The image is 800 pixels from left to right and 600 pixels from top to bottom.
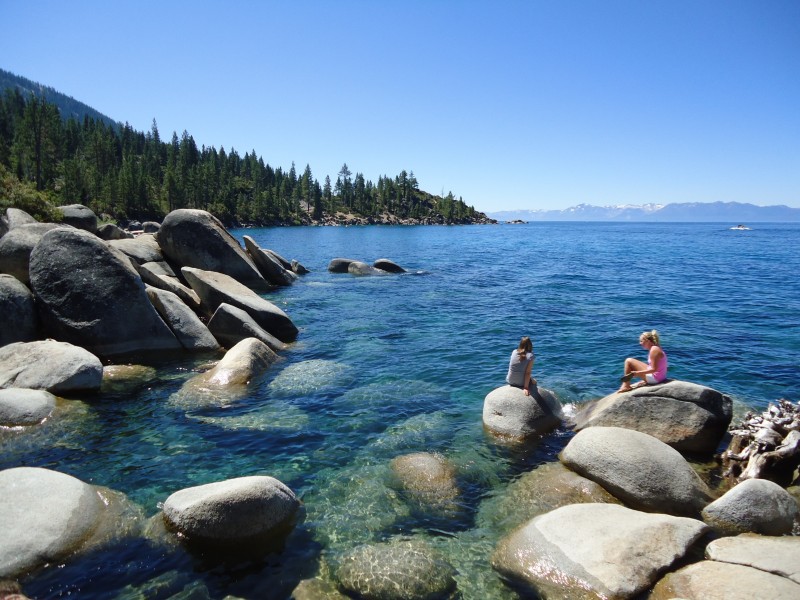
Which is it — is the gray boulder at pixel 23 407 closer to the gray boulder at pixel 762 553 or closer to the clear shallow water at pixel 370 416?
the clear shallow water at pixel 370 416

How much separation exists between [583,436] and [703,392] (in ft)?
11.8

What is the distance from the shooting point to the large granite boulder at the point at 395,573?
7.18m

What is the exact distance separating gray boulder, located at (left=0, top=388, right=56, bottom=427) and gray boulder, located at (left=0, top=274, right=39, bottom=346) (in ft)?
14.5

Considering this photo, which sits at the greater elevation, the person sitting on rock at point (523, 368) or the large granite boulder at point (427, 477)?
the person sitting on rock at point (523, 368)

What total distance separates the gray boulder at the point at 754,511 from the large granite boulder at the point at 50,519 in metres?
10.8

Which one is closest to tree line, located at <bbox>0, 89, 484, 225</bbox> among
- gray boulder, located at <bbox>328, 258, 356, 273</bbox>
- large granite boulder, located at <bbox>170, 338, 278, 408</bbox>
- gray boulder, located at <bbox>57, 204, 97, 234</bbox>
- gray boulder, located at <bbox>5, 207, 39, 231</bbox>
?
gray boulder, located at <bbox>57, 204, 97, 234</bbox>

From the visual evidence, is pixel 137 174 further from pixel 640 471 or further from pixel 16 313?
pixel 640 471

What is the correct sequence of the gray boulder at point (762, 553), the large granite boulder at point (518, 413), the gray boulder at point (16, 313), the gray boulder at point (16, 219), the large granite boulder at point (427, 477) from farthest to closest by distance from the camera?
the gray boulder at point (16, 219)
the gray boulder at point (16, 313)
the large granite boulder at point (518, 413)
the large granite boulder at point (427, 477)
the gray boulder at point (762, 553)

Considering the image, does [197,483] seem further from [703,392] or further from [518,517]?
[703,392]

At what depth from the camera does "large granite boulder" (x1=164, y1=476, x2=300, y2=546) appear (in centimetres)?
792

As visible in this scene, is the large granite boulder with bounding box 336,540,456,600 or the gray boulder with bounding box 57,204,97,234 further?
the gray boulder with bounding box 57,204,97,234

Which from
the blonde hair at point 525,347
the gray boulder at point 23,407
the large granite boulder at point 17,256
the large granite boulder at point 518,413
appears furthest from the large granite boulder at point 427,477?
the large granite boulder at point 17,256

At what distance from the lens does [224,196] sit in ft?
442

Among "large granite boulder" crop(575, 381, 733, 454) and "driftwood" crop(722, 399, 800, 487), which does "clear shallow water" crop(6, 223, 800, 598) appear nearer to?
"large granite boulder" crop(575, 381, 733, 454)
